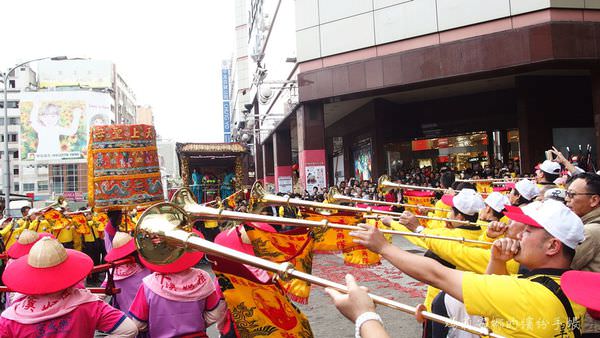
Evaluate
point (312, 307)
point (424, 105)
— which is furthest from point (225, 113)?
point (312, 307)

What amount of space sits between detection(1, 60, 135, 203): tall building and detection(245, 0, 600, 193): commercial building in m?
39.9

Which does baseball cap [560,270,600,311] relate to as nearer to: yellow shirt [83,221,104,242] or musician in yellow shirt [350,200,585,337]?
musician in yellow shirt [350,200,585,337]

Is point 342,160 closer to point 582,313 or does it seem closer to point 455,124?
point 455,124

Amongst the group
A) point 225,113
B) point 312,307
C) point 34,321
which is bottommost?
point 312,307

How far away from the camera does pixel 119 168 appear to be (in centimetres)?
673

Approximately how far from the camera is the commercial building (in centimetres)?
1427

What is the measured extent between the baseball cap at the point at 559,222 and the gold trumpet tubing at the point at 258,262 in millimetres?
710

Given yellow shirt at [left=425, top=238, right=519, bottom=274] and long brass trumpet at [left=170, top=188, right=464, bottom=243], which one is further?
yellow shirt at [left=425, top=238, right=519, bottom=274]

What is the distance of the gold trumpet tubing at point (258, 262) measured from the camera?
182cm

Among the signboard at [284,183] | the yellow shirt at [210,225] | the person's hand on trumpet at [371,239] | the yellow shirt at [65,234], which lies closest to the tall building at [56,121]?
the signboard at [284,183]

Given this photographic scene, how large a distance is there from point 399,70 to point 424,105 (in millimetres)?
6176

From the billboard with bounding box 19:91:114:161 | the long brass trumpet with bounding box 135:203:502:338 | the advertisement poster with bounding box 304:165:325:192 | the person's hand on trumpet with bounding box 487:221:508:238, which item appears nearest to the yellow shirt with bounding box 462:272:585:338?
the long brass trumpet with bounding box 135:203:502:338

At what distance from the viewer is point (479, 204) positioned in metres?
4.45

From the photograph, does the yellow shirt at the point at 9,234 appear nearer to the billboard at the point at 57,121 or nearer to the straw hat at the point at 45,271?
the straw hat at the point at 45,271
